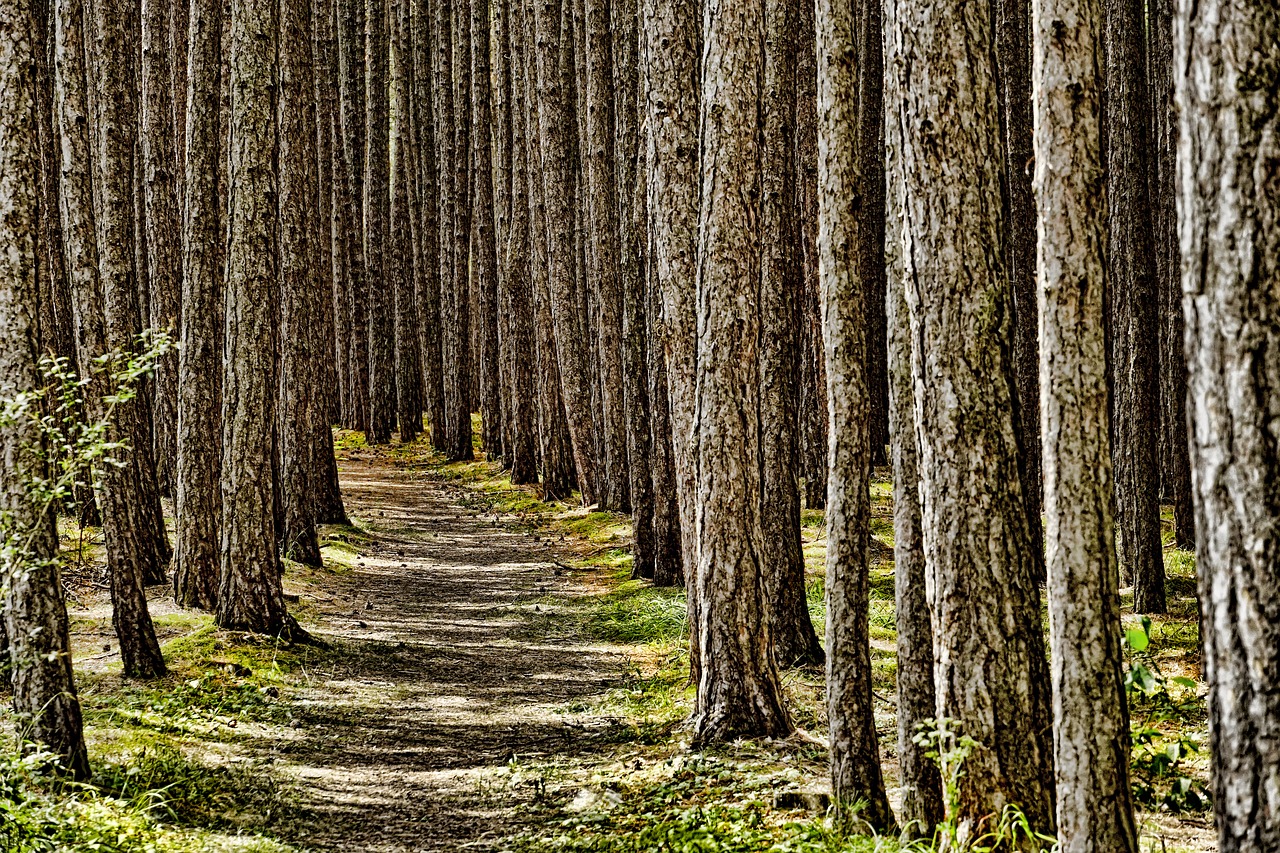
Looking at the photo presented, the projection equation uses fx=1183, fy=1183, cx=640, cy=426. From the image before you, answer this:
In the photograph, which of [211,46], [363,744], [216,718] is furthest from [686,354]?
[211,46]

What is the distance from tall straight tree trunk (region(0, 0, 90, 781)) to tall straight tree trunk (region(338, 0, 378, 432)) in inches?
822

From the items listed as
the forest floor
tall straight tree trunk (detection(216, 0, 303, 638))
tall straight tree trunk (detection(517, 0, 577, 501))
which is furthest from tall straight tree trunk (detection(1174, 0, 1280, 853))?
tall straight tree trunk (detection(517, 0, 577, 501))

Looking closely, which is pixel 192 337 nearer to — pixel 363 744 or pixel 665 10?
pixel 363 744

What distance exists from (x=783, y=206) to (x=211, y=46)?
5443 mm

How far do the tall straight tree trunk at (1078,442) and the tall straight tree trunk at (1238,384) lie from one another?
1647mm

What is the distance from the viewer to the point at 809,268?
14.1 meters

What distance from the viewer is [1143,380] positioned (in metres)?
12.7

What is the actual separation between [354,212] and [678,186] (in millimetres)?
20530

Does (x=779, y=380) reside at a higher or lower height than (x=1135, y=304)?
lower

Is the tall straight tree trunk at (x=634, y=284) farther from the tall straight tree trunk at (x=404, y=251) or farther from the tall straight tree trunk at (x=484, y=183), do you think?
the tall straight tree trunk at (x=404, y=251)

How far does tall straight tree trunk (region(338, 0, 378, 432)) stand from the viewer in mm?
27781

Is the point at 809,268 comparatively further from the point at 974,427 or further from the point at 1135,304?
the point at 974,427

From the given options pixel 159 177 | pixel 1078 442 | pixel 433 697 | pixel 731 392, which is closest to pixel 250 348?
pixel 159 177

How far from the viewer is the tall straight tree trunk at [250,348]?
33.5ft
